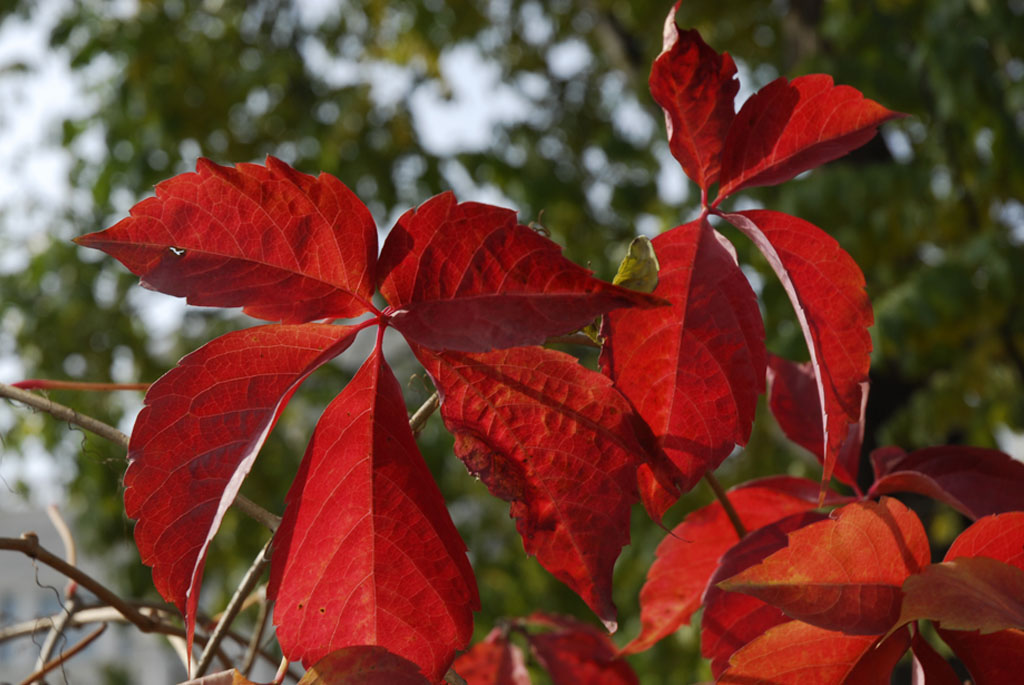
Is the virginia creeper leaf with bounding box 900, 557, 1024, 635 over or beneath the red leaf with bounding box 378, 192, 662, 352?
beneath

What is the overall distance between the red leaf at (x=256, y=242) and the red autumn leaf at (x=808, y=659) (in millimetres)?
169

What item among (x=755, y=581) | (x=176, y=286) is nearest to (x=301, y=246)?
(x=176, y=286)

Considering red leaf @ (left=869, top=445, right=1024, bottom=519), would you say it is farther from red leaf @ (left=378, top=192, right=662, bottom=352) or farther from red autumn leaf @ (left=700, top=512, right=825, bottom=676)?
red leaf @ (left=378, top=192, right=662, bottom=352)

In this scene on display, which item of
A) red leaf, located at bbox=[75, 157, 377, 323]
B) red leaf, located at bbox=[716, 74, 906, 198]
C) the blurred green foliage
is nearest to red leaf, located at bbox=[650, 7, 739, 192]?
red leaf, located at bbox=[716, 74, 906, 198]

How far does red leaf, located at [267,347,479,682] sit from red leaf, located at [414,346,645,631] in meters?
0.02

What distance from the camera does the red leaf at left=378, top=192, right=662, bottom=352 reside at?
0.25 m

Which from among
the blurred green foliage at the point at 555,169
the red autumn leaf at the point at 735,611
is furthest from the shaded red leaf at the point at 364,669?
the blurred green foliage at the point at 555,169

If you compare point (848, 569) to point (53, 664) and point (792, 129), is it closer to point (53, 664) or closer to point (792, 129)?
point (792, 129)

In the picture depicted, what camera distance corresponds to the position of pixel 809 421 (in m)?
0.47

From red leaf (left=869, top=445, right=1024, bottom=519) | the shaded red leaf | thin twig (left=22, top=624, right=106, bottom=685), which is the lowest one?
red leaf (left=869, top=445, right=1024, bottom=519)

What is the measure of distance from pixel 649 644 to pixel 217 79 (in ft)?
10.3

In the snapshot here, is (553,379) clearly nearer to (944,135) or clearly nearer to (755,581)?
(755,581)

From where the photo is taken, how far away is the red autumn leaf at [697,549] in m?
0.44

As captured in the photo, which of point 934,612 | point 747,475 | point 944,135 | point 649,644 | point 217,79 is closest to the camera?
point 934,612
